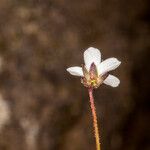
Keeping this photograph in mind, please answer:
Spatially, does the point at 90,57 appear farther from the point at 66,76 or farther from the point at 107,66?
the point at 66,76

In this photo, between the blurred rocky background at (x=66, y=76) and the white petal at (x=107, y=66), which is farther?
the blurred rocky background at (x=66, y=76)

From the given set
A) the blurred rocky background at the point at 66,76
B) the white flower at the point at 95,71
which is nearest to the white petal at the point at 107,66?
the white flower at the point at 95,71

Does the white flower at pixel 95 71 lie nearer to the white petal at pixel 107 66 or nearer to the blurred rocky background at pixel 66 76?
the white petal at pixel 107 66

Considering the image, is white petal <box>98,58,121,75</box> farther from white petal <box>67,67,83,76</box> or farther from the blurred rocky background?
the blurred rocky background

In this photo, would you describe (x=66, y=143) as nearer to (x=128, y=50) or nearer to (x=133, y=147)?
(x=133, y=147)

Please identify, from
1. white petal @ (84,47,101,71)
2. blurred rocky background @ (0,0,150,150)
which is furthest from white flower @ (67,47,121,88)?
blurred rocky background @ (0,0,150,150)

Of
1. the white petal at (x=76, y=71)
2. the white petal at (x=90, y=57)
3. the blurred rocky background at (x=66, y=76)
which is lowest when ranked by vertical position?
the white petal at (x=76, y=71)

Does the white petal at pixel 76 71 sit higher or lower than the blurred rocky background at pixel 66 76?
lower

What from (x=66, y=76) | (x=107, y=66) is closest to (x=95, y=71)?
(x=107, y=66)
